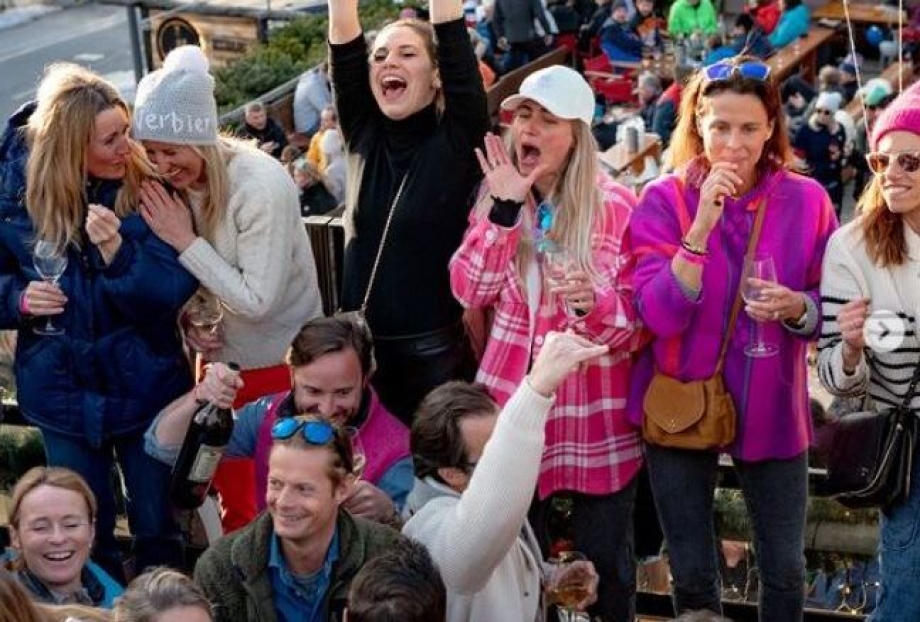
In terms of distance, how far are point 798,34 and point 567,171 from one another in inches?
553

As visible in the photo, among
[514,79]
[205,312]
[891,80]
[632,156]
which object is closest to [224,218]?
[205,312]

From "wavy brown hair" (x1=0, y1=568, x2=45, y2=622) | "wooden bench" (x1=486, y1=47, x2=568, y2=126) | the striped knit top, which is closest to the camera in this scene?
"wavy brown hair" (x1=0, y1=568, x2=45, y2=622)

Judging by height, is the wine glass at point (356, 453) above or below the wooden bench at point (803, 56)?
above

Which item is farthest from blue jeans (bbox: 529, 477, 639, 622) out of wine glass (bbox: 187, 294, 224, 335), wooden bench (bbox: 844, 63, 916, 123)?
wooden bench (bbox: 844, 63, 916, 123)

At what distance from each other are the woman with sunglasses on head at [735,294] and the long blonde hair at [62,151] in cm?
158

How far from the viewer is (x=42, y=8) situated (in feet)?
96.0

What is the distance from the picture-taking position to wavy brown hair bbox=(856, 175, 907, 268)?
4.24 metres

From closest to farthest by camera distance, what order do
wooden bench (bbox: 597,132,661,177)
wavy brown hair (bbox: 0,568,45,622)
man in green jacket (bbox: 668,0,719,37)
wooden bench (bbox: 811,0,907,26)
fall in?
1. wavy brown hair (bbox: 0,568,45,622)
2. wooden bench (bbox: 597,132,661,177)
3. man in green jacket (bbox: 668,0,719,37)
4. wooden bench (bbox: 811,0,907,26)

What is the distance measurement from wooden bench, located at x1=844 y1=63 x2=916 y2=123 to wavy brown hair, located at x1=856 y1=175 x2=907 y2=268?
1018cm

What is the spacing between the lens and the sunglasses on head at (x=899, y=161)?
4176mm

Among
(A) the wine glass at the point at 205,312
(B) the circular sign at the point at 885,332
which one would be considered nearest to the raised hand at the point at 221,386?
(A) the wine glass at the point at 205,312

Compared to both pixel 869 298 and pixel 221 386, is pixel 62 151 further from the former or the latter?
pixel 869 298

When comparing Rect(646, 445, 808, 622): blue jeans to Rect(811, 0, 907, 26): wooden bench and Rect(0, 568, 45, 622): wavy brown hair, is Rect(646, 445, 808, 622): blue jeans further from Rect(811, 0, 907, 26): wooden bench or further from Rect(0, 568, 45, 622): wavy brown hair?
Rect(811, 0, 907, 26): wooden bench

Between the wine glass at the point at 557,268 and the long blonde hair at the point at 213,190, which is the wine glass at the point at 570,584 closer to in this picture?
the wine glass at the point at 557,268
